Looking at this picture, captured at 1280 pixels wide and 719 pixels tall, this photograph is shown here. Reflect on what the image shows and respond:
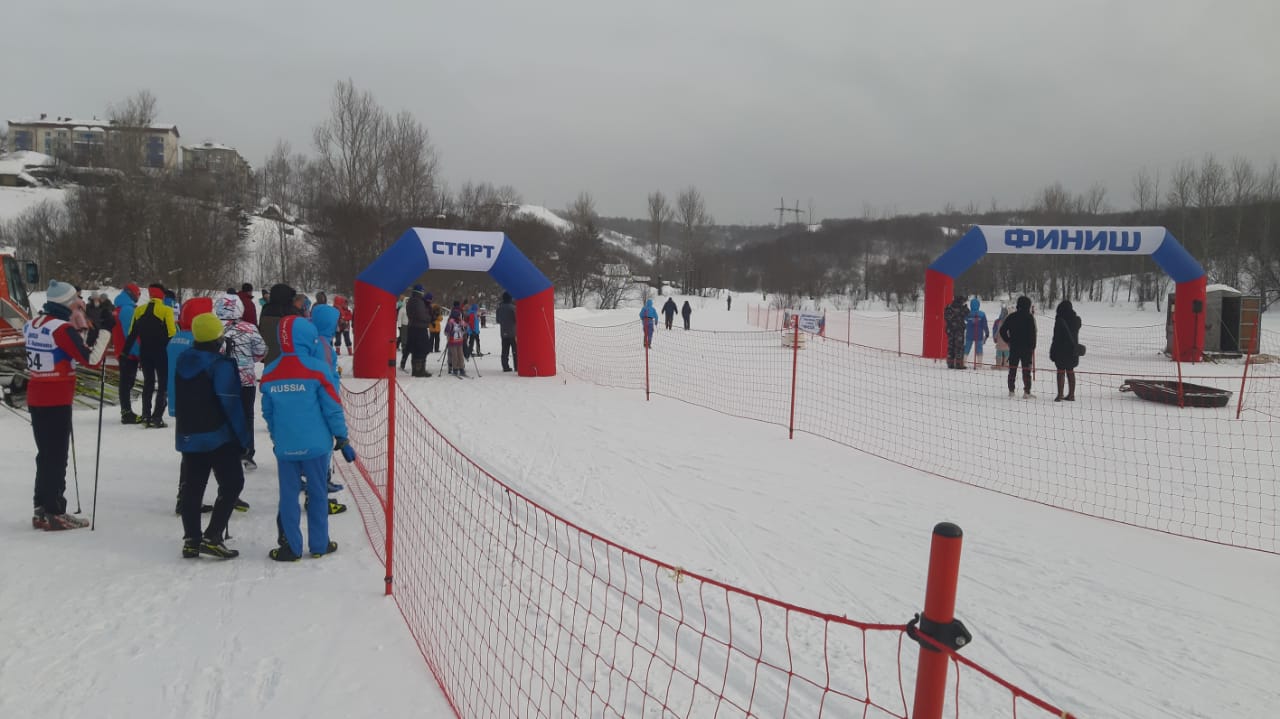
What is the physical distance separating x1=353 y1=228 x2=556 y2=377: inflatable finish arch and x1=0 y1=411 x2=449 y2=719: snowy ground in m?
7.46

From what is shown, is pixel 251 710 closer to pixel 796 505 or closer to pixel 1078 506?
pixel 796 505

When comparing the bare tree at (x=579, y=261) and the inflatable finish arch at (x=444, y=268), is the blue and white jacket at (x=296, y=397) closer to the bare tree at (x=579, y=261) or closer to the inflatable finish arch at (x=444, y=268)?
the inflatable finish arch at (x=444, y=268)

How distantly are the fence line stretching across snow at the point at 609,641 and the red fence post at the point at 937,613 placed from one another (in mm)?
1027

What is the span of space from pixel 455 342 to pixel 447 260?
1.77 meters

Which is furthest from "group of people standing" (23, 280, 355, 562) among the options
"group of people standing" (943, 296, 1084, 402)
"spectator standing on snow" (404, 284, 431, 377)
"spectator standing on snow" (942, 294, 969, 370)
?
"spectator standing on snow" (942, 294, 969, 370)

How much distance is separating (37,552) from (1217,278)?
205ft

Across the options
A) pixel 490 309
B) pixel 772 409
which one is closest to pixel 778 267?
pixel 490 309

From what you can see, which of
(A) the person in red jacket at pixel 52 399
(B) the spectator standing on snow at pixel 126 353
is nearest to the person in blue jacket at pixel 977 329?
(B) the spectator standing on snow at pixel 126 353

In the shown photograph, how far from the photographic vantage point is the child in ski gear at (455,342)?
13992 mm

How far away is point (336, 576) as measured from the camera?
15.2ft

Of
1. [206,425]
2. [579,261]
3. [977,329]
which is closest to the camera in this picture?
[206,425]

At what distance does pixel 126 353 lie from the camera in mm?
9031

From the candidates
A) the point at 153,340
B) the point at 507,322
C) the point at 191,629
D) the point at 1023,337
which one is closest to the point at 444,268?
the point at 507,322

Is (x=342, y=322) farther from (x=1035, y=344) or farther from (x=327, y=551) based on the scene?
(x=1035, y=344)
